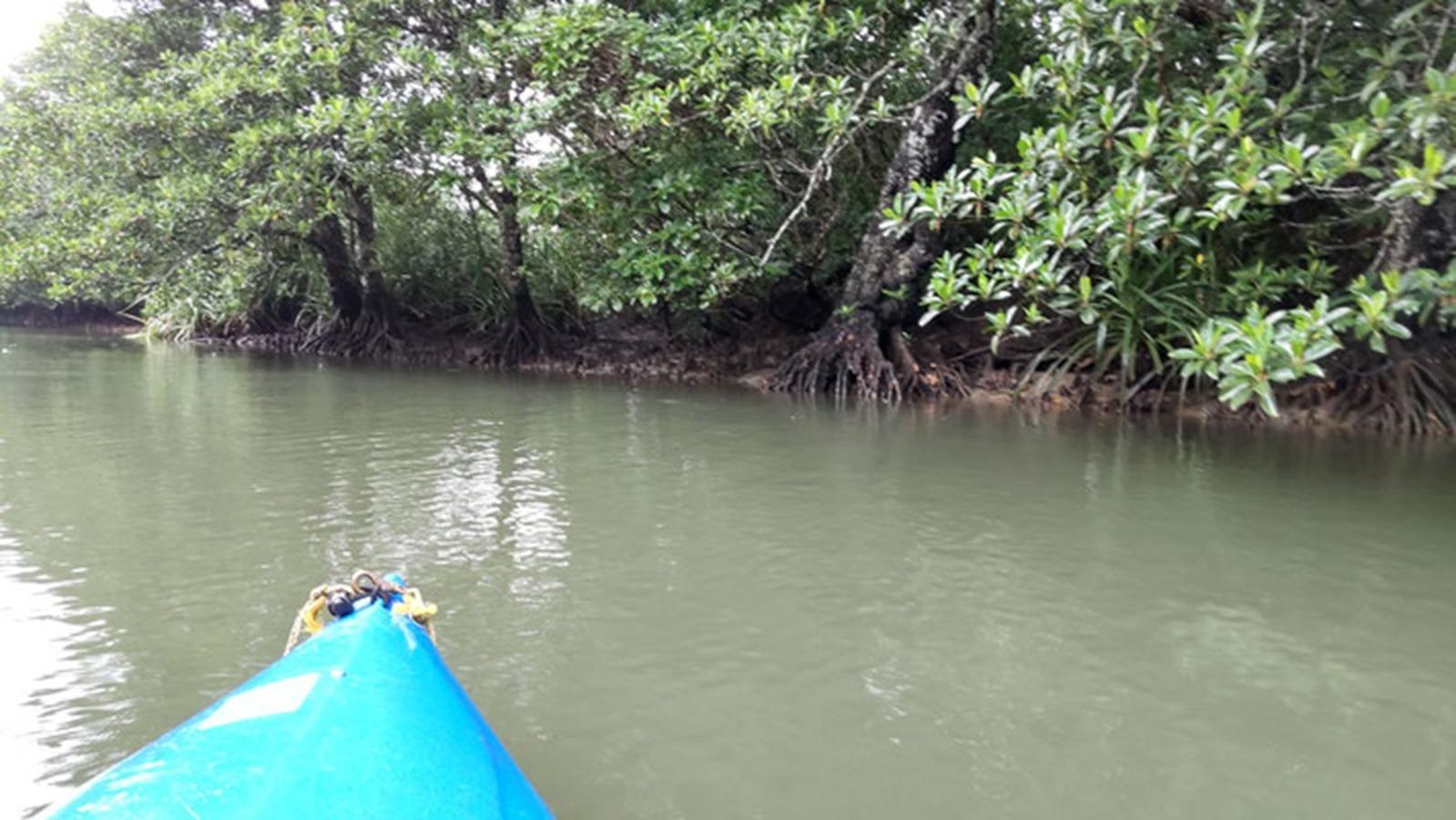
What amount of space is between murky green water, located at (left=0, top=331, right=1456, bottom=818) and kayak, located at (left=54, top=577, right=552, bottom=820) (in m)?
0.40

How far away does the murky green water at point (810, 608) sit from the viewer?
1.95m

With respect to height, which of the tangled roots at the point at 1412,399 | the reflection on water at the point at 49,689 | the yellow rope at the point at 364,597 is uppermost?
the tangled roots at the point at 1412,399

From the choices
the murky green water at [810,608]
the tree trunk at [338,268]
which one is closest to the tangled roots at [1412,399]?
the murky green water at [810,608]

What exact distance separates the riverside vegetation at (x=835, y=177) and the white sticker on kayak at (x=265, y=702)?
3.79 meters

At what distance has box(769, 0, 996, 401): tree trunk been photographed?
27.2 feet

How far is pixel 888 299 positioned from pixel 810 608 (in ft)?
20.5

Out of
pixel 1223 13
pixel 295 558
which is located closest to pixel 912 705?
pixel 295 558

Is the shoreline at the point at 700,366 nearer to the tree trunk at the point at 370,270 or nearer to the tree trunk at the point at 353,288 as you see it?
the tree trunk at the point at 353,288

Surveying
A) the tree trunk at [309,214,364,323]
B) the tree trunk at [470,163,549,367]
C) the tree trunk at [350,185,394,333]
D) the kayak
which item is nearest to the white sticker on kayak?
the kayak

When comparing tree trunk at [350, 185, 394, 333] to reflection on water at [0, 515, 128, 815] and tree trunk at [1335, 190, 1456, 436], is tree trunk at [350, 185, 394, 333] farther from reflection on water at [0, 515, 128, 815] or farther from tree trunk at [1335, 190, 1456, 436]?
tree trunk at [1335, 190, 1456, 436]

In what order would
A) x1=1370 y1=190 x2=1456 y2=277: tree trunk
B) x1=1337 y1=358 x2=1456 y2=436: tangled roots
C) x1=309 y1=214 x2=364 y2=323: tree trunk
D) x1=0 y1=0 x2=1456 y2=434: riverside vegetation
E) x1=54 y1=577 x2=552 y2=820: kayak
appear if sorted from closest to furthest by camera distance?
x1=54 y1=577 x2=552 y2=820: kayak
x1=1370 y1=190 x2=1456 y2=277: tree trunk
x1=0 y1=0 x2=1456 y2=434: riverside vegetation
x1=1337 y1=358 x2=1456 y2=436: tangled roots
x1=309 y1=214 x2=364 y2=323: tree trunk

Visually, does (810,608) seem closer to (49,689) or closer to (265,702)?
(265,702)

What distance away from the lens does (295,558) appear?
11.0 feet

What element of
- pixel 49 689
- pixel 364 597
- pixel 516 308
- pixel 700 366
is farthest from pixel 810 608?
pixel 516 308
